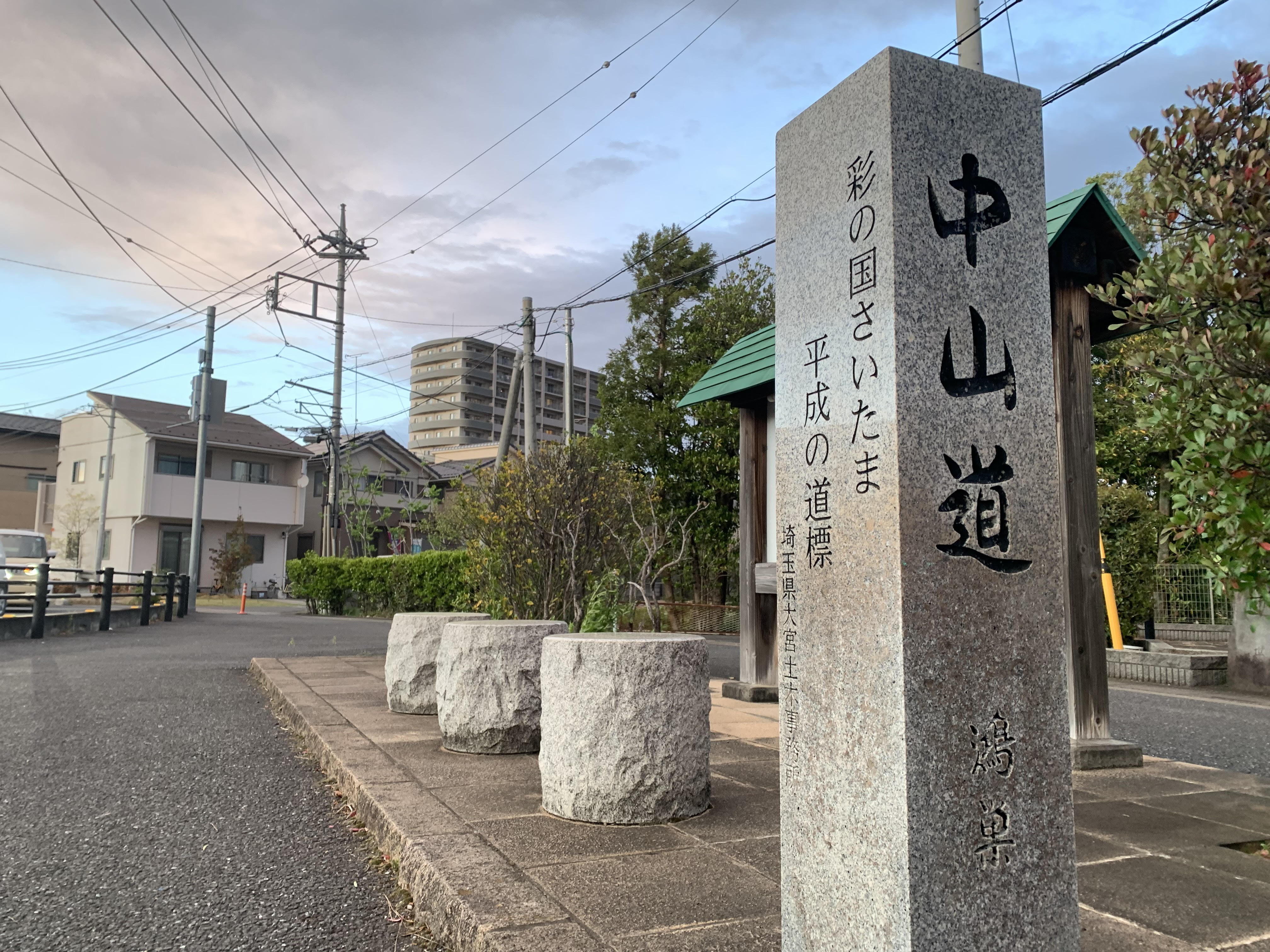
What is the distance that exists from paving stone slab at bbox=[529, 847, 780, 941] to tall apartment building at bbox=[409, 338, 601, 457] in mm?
78354

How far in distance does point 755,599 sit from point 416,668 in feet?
10.0

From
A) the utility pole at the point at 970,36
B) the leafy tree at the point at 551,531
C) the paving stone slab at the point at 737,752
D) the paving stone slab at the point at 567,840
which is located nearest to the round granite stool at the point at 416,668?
Result: the leafy tree at the point at 551,531

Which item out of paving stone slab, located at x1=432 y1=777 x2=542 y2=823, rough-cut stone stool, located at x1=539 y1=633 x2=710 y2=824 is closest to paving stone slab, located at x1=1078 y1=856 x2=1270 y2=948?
rough-cut stone stool, located at x1=539 y1=633 x2=710 y2=824

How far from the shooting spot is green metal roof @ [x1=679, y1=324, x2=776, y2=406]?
25.1 ft

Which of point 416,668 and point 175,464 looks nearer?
point 416,668

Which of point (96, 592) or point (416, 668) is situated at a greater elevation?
point (96, 592)

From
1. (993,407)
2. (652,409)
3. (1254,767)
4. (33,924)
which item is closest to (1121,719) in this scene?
(1254,767)

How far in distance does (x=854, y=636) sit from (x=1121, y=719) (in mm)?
7327

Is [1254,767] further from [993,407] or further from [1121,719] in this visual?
[993,407]

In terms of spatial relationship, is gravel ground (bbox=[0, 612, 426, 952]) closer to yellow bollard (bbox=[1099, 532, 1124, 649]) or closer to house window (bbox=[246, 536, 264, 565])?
yellow bollard (bbox=[1099, 532, 1124, 649])

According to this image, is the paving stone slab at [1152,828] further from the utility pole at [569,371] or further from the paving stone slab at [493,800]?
the utility pole at [569,371]

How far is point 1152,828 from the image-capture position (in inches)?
159

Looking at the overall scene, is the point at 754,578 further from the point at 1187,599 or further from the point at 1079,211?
the point at 1187,599

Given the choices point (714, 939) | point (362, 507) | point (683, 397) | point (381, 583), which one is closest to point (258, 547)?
point (362, 507)
